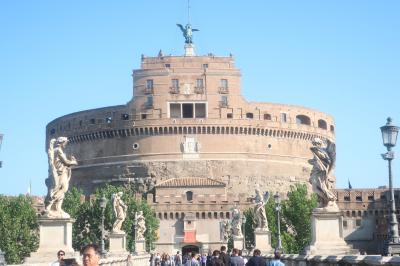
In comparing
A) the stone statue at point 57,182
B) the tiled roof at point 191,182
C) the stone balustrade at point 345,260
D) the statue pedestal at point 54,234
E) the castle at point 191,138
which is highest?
the castle at point 191,138

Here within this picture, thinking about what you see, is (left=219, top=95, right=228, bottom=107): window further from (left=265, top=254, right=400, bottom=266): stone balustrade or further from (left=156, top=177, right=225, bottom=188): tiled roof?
(left=265, top=254, right=400, bottom=266): stone balustrade

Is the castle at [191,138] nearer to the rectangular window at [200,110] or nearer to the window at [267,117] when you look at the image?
the rectangular window at [200,110]

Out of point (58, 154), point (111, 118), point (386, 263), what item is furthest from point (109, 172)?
point (386, 263)

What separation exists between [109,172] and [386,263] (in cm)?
8523

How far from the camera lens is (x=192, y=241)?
3255 inches

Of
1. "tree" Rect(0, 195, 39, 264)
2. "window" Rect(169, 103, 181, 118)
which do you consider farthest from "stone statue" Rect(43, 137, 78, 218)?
"window" Rect(169, 103, 181, 118)

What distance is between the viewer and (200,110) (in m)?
93.7

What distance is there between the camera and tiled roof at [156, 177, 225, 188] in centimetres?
8775

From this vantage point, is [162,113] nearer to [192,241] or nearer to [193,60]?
[193,60]

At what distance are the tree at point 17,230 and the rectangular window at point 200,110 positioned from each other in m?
32.9

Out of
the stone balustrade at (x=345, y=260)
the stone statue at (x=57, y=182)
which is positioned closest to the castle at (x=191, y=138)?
the stone statue at (x=57, y=182)

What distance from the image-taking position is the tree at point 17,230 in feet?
195

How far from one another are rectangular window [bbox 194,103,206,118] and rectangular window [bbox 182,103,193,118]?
650 millimetres

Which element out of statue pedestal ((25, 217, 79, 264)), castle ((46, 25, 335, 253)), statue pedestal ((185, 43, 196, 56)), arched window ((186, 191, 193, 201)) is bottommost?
statue pedestal ((25, 217, 79, 264))
